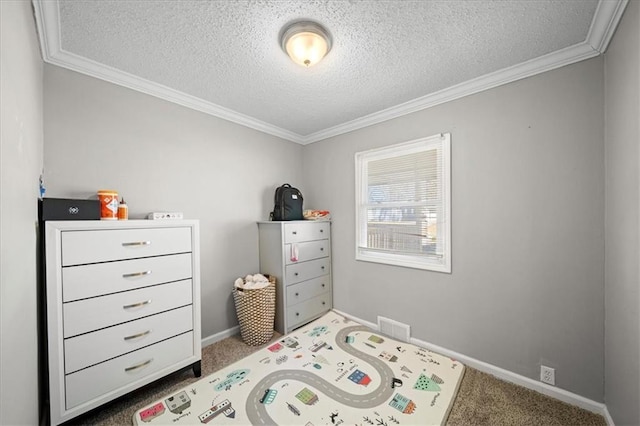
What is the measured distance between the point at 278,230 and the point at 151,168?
126cm

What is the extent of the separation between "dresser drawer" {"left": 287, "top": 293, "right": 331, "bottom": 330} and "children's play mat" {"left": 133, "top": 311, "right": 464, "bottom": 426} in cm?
26

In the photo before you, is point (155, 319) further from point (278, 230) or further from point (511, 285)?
point (511, 285)

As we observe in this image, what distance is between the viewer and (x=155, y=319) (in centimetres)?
164

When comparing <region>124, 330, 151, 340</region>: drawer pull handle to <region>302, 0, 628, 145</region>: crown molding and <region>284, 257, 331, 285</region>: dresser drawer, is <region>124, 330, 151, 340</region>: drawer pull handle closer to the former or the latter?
<region>284, 257, 331, 285</region>: dresser drawer

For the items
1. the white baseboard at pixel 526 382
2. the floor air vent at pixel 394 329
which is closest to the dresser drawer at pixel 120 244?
the floor air vent at pixel 394 329

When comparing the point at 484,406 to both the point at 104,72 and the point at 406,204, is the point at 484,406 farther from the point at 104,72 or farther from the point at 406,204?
the point at 104,72

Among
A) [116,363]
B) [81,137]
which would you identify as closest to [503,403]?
[116,363]

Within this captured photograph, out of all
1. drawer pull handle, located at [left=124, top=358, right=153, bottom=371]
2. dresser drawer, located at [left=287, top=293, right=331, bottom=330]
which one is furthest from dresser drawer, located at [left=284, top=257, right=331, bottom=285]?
drawer pull handle, located at [left=124, top=358, right=153, bottom=371]

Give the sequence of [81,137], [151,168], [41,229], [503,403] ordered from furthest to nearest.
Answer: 1. [151,168]
2. [81,137]
3. [503,403]
4. [41,229]

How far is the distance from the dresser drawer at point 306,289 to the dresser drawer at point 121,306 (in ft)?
3.38

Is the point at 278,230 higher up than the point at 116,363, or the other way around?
the point at 278,230

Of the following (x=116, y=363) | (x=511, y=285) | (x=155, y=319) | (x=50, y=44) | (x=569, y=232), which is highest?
(x=50, y=44)

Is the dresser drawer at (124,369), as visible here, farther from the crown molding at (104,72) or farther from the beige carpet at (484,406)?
the crown molding at (104,72)

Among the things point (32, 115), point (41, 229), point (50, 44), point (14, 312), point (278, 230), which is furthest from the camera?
point (278, 230)
